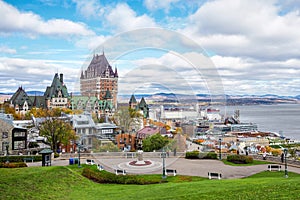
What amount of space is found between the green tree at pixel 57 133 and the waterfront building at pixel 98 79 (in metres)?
15.1

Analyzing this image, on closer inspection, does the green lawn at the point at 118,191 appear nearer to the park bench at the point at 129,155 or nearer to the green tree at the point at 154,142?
the green tree at the point at 154,142

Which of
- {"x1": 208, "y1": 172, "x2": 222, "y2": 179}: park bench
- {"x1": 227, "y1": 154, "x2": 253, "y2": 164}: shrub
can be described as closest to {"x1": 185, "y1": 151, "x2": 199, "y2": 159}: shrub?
{"x1": 227, "y1": 154, "x2": 253, "y2": 164}: shrub

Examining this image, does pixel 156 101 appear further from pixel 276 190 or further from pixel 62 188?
pixel 276 190

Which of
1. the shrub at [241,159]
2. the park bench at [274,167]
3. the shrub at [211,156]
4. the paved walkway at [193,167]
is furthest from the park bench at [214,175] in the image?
the shrub at [211,156]

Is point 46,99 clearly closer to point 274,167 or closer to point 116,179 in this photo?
point 116,179

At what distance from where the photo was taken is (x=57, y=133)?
1383 inches

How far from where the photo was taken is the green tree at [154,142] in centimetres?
2449

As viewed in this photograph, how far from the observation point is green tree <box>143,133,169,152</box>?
80.4 feet

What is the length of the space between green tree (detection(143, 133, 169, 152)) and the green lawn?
8.93 metres

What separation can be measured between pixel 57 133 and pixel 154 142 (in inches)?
571

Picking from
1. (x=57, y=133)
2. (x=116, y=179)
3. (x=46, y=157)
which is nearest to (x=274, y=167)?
(x=116, y=179)

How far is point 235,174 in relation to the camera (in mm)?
20094

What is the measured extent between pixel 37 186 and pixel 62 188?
1.12m

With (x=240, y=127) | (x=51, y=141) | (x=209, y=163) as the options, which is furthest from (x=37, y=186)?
(x=240, y=127)
